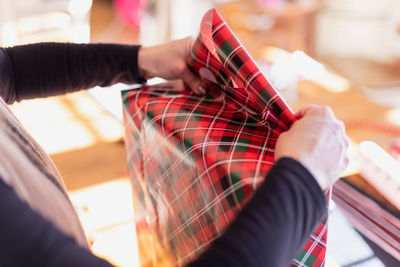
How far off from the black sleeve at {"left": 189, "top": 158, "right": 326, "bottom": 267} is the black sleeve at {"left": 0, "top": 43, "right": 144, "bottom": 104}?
0.43 metres

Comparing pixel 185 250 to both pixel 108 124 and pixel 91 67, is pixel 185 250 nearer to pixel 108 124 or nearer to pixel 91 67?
pixel 91 67

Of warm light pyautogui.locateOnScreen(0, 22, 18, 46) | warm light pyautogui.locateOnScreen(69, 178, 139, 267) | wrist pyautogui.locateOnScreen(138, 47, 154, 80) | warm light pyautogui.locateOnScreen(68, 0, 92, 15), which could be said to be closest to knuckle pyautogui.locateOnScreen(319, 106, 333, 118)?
wrist pyautogui.locateOnScreen(138, 47, 154, 80)

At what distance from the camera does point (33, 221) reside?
373 millimetres

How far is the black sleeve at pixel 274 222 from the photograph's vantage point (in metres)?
0.38

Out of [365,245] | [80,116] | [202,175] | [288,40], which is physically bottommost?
[288,40]

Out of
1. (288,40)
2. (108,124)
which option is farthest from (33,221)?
(288,40)

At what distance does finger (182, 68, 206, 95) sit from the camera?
67 centimetres

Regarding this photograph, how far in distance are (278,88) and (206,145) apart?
154 cm

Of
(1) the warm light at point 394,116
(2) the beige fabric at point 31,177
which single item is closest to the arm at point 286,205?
(2) the beige fabric at point 31,177

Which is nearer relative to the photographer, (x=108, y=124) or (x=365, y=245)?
(x=365, y=245)

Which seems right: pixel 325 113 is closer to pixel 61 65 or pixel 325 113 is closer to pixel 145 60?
pixel 145 60

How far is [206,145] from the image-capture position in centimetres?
52

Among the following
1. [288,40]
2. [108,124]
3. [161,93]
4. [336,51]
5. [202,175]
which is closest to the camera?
[202,175]

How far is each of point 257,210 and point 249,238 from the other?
0.03m
